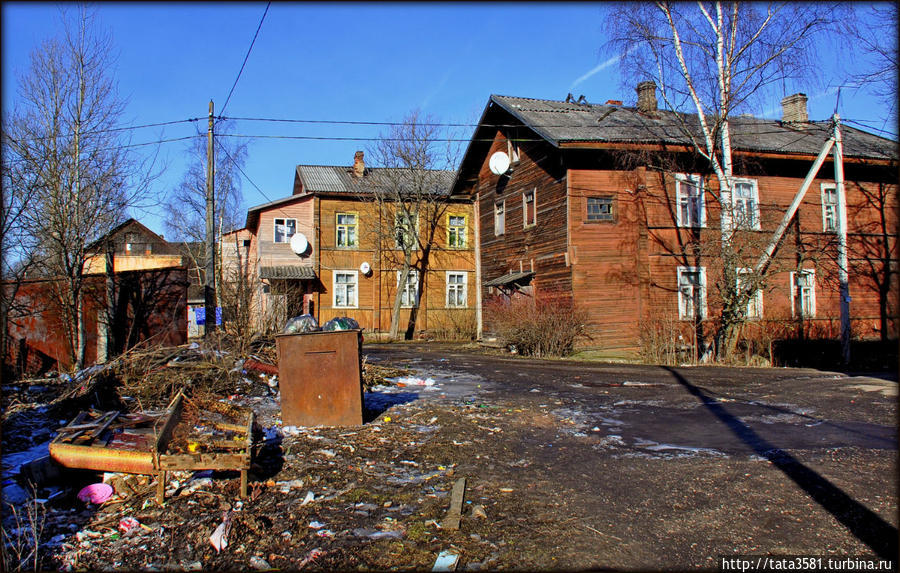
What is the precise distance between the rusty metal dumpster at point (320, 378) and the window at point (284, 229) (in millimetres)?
20635

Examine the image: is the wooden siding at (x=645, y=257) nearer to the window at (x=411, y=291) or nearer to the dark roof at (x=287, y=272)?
the window at (x=411, y=291)

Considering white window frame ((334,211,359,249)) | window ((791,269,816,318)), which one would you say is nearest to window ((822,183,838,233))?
window ((791,269,816,318))

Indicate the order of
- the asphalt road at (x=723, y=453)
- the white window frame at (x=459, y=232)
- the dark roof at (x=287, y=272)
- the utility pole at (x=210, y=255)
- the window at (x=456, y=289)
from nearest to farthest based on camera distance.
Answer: the asphalt road at (x=723, y=453)
the utility pole at (x=210, y=255)
the dark roof at (x=287, y=272)
the window at (x=456, y=289)
the white window frame at (x=459, y=232)

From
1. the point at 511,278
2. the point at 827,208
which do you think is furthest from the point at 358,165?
the point at 827,208

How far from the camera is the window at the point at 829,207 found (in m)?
19.5

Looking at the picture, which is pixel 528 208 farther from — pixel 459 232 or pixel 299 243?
pixel 299 243

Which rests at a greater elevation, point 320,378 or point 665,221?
point 665,221

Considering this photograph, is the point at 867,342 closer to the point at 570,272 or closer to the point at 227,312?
the point at 570,272

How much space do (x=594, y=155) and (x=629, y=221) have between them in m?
2.37

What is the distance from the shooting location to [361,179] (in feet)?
92.9

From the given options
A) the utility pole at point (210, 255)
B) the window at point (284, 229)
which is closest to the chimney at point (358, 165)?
the window at point (284, 229)

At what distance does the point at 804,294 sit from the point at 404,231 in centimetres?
1676

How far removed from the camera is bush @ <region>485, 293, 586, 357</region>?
15453 mm

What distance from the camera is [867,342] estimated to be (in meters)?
17.9
